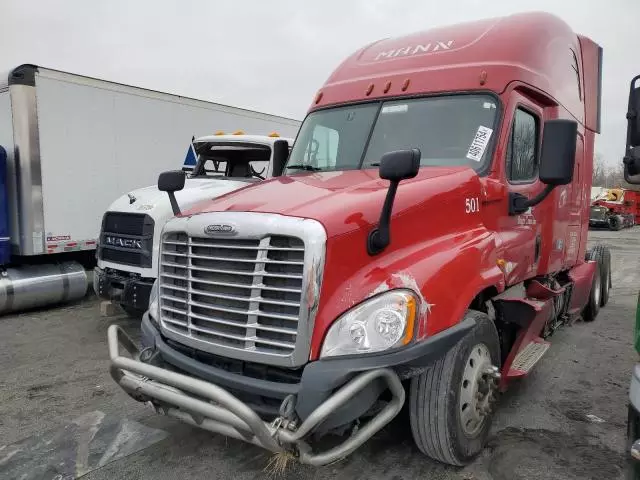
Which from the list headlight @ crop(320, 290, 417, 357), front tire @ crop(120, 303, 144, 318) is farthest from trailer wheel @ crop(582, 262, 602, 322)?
front tire @ crop(120, 303, 144, 318)

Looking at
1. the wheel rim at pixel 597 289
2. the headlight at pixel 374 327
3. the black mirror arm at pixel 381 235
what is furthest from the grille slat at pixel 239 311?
the wheel rim at pixel 597 289

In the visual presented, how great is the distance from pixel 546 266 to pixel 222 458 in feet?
11.0

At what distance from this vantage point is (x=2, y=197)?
7.31 meters

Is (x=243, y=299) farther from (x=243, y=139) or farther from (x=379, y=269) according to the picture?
(x=243, y=139)

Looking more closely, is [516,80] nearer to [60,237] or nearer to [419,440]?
[419,440]

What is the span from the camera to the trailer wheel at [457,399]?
9.53 feet

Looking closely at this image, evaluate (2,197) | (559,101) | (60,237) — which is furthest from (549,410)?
(2,197)

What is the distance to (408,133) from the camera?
3938 millimetres

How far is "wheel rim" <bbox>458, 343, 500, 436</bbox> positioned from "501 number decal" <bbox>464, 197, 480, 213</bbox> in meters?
0.88

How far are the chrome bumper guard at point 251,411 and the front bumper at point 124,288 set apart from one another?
10.4ft

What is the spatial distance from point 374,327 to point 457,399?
77 cm

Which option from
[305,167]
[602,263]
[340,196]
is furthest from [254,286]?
[602,263]

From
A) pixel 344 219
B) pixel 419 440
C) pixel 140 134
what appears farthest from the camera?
pixel 140 134

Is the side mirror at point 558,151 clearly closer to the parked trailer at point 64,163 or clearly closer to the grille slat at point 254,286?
the grille slat at point 254,286
